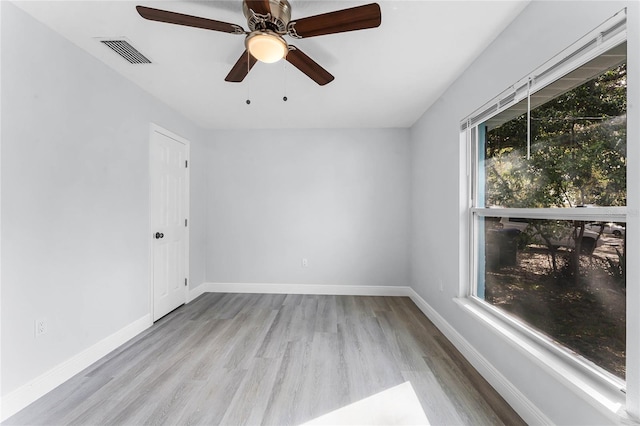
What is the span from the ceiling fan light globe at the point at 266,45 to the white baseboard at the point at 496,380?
2373mm

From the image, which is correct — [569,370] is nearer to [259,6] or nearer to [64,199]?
[259,6]

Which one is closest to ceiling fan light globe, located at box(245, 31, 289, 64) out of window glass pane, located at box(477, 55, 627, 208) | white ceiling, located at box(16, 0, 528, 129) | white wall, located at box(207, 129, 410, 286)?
white ceiling, located at box(16, 0, 528, 129)

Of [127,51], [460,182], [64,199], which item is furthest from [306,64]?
[64,199]

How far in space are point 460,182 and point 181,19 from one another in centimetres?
237

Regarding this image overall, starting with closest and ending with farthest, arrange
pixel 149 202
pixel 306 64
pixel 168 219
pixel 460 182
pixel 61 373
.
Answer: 1. pixel 306 64
2. pixel 61 373
3. pixel 460 182
4. pixel 149 202
5. pixel 168 219

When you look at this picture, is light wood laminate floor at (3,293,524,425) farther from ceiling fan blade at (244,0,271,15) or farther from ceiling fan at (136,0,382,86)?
ceiling fan blade at (244,0,271,15)

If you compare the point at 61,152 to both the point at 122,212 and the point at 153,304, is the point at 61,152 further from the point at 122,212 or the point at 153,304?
the point at 153,304

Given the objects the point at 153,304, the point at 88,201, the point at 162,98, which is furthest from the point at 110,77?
the point at 153,304

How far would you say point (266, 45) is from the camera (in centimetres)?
138

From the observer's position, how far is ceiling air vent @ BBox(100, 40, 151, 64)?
6.68 feet

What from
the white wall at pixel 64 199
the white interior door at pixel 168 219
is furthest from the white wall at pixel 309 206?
the white wall at pixel 64 199

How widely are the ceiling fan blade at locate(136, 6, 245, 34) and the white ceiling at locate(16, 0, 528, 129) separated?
12.9 inches

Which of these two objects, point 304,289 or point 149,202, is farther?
point 304,289

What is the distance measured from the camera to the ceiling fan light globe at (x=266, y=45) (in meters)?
1.37
